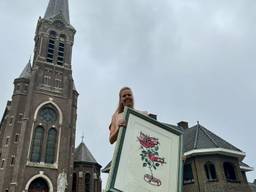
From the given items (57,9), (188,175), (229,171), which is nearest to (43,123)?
(188,175)

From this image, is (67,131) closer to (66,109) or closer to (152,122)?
(66,109)

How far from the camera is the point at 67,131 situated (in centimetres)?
3966

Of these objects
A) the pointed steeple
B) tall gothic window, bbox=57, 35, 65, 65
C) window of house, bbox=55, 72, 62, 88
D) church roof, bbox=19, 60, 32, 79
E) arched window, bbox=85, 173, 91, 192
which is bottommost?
arched window, bbox=85, 173, 91, 192

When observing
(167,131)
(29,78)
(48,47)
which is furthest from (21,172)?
(167,131)

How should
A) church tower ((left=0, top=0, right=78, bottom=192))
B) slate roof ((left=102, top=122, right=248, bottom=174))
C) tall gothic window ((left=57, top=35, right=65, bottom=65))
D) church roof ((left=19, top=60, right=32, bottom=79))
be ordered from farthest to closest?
tall gothic window ((left=57, top=35, right=65, bottom=65)) < church roof ((left=19, top=60, right=32, bottom=79)) < church tower ((left=0, top=0, right=78, bottom=192)) < slate roof ((left=102, top=122, right=248, bottom=174))

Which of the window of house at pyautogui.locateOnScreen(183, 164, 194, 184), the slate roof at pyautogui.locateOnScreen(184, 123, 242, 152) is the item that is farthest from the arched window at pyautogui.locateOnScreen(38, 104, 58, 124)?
the window of house at pyautogui.locateOnScreen(183, 164, 194, 184)

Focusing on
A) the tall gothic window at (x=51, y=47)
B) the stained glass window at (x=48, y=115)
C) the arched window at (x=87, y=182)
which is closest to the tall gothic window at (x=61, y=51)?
the tall gothic window at (x=51, y=47)

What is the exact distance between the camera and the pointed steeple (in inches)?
2018

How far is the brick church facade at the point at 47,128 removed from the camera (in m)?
35.4

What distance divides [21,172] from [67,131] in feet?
25.8

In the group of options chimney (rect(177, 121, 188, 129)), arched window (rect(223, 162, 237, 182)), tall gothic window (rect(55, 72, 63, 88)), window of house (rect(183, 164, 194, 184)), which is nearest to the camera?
arched window (rect(223, 162, 237, 182))

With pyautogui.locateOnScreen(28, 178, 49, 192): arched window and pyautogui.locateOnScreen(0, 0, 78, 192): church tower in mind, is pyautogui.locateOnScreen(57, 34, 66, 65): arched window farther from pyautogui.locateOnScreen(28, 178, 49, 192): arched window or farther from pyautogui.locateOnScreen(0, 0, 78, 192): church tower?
pyautogui.locateOnScreen(28, 178, 49, 192): arched window

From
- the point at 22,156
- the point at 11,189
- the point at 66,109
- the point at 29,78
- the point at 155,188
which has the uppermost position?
the point at 29,78

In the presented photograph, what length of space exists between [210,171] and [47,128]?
2383 centimetres
